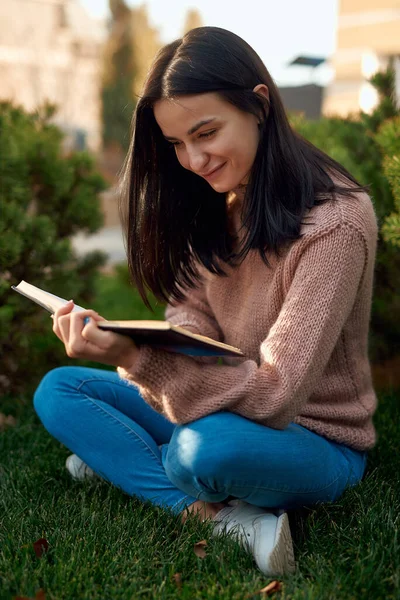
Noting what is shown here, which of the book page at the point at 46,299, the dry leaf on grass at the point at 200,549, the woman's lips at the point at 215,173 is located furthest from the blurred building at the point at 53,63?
the dry leaf on grass at the point at 200,549

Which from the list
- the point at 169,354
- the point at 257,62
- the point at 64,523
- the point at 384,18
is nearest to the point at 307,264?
the point at 169,354

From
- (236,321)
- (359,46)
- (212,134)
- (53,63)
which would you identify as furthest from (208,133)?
(53,63)

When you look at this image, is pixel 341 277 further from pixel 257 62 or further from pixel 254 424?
pixel 257 62

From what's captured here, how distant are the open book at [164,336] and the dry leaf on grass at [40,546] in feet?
1.99

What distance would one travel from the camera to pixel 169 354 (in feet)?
6.44

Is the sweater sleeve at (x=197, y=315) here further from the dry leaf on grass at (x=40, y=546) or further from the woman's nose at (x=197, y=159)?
the dry leaf on grass at (x=40, y=546)

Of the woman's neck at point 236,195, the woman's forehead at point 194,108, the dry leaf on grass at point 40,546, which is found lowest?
the dry leaf on grass at point 40,546

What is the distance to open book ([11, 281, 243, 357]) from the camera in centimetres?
170

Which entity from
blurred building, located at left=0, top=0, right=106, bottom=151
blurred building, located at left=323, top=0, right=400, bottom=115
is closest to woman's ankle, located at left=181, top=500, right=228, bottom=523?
blurred building, located at left=323, top=0, right=400, bottom=115

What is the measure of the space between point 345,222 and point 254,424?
59cm

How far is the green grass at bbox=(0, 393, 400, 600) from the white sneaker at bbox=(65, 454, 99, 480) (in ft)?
0.11

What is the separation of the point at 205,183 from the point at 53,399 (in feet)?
2.82

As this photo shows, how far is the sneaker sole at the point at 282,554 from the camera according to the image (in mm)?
1876

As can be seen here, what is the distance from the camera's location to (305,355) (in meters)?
1.95
